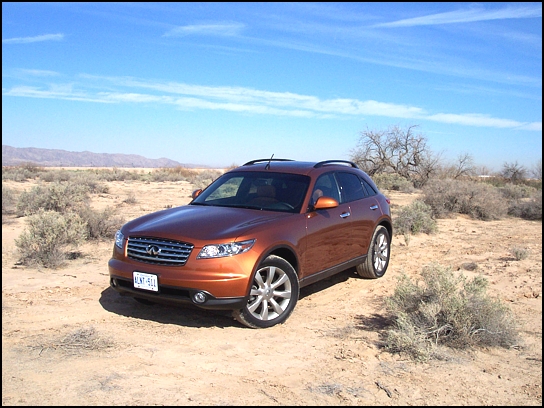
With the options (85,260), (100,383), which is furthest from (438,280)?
(85,260)

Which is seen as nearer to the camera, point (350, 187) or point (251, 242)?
Result: point (251, 242)

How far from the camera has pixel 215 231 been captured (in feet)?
17.3

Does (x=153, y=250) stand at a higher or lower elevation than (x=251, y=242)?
lower

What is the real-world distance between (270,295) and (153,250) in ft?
4.25

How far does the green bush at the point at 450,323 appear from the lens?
4.64m

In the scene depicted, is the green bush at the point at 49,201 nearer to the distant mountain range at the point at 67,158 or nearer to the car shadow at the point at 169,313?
the car shadow at the point at 169,313

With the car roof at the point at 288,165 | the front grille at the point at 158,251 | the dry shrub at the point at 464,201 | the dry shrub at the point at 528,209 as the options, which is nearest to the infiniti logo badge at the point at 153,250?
the front grille at the point at 158,251

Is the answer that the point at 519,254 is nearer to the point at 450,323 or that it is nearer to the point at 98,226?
the point at 450,323

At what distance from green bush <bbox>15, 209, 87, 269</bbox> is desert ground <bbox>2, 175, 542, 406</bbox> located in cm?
73

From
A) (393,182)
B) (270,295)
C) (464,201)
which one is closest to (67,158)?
(393,182)

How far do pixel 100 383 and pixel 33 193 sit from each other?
11930 millimetres

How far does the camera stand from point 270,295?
5.40 metres

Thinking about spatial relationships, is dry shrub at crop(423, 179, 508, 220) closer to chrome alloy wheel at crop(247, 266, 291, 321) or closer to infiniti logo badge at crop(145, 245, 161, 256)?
chrome alloy wheel at crop(247, 266, 291, 321)

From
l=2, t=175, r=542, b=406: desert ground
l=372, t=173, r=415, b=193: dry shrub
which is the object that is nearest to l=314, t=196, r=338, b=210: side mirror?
l=2, t=175, r=542, b=406: desert ground
